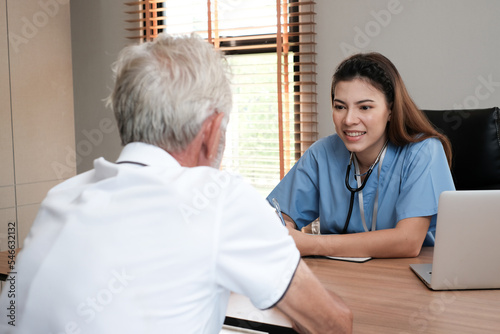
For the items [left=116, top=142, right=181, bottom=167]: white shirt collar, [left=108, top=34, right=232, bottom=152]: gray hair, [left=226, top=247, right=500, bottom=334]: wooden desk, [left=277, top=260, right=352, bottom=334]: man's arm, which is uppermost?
[left=108, top=34, right=232, bottom=152]: gray hair

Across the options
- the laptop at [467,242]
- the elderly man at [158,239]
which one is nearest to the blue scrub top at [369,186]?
the laptop at [467,242]

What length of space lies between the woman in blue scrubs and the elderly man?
933 millimetres

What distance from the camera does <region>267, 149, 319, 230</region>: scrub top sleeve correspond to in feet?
6.66

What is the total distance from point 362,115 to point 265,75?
1.50 metres

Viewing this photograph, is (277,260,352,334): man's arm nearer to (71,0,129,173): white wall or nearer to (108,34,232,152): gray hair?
(108,34,232,152): gray hair

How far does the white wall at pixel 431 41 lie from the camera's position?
8.73ft

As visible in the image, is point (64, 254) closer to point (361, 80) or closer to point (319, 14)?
point (361, 80)

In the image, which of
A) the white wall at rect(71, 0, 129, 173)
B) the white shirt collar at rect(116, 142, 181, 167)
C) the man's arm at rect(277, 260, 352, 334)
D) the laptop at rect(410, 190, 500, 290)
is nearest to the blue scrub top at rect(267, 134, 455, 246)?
the laptop at rect(410, 190, 500, 290)

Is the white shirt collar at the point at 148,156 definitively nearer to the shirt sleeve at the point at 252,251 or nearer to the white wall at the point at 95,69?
the shirt sleeve at the point at 252,251

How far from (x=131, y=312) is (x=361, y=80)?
Answer: 4.50 feet

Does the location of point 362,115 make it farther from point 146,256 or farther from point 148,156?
point 146,256

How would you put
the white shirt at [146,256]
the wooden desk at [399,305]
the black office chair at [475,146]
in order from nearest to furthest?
the white shirt at [146,256]
the wooden desk at [399,305]
the black office chair at [475,146]

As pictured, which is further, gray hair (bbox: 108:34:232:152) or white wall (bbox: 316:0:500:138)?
white wall (bbox: 316:0:500:138)

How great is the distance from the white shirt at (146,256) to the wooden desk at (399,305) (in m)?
0.36
